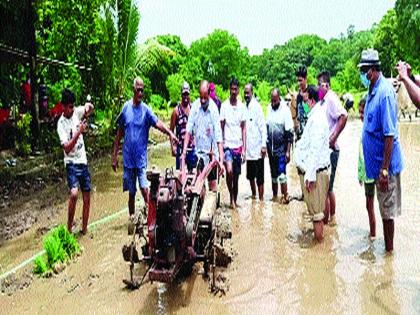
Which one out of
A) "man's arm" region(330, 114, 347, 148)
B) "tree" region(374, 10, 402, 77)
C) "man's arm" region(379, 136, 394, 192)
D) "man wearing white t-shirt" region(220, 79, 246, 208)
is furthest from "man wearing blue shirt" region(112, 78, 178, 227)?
"tree" region(374, 10, 402, 77)

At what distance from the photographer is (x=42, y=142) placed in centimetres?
1486

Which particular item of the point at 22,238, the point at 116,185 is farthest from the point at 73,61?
the point at 22,238

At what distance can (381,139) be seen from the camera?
20.6 feet

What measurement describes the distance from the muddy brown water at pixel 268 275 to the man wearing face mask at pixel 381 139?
0.72 m

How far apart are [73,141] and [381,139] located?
3.72 metres

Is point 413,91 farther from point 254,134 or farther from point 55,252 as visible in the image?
point 254,134

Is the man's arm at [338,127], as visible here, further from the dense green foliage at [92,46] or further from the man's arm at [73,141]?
the dense green foliage at [92,46]

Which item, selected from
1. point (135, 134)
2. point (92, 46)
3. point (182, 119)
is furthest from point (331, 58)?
point (135, 134)

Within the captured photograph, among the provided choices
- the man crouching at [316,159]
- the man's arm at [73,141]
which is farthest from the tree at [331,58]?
the man's arm at [73,141]

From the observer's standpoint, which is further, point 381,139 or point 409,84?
point 381,139

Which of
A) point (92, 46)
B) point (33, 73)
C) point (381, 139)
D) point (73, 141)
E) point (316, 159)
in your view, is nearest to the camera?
point (381, 139)

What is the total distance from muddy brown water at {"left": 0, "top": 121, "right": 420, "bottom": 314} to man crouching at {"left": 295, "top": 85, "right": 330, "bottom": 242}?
1.64 ft

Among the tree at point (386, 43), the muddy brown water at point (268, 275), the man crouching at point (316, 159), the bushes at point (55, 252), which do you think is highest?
the tree at point (386, 43)

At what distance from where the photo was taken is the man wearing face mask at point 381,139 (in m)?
6.14
